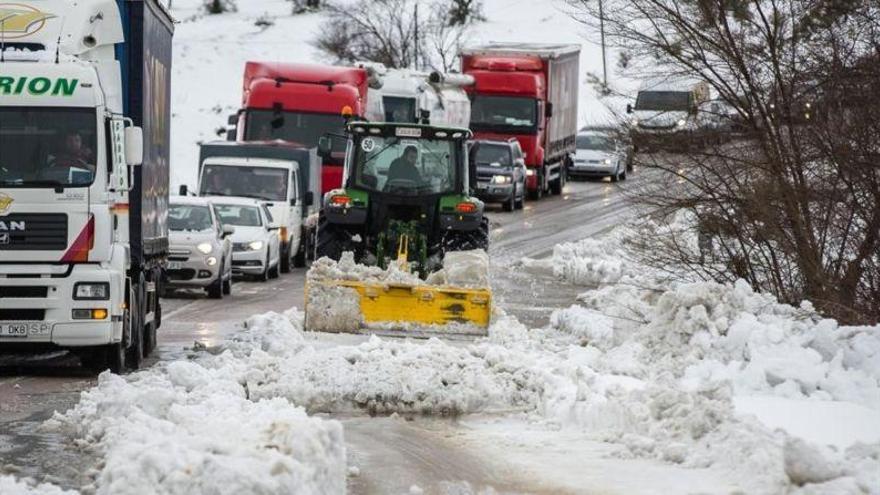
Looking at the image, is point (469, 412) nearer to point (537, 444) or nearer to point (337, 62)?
point (537, 444)

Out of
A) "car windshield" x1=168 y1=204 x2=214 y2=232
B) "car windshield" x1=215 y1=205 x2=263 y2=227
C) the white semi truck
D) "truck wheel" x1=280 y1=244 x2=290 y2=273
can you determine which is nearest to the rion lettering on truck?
the white semi truck

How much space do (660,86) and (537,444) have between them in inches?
297

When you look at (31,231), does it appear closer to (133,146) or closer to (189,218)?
(133,146)

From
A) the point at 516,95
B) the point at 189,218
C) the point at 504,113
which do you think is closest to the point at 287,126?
the point at 189,218

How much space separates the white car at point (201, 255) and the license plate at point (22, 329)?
1065 centimetres

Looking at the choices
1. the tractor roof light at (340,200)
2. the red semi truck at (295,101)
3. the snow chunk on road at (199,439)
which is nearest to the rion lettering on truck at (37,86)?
the snow chunk on road at (199,439)

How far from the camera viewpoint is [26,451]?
1200 cm

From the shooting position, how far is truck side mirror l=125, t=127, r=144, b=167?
16828 mm

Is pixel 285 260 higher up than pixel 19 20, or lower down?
lower down

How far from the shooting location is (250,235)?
30.9 meters

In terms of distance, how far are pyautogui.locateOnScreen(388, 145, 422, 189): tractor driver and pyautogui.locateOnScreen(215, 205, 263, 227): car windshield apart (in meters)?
7.86

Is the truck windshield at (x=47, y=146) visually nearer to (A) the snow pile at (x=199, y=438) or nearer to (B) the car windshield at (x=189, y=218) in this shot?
(A) the snow pile at (x=199, y=438)

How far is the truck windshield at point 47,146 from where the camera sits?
53.7 ft

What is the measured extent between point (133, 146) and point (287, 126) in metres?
19.9
